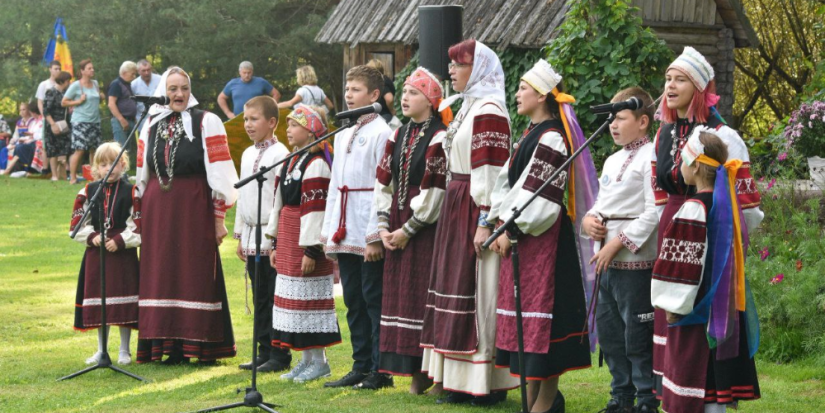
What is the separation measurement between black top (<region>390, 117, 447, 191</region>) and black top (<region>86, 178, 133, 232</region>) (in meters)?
2.38

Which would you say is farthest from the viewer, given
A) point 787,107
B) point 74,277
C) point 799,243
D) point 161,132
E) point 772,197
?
point 787,107

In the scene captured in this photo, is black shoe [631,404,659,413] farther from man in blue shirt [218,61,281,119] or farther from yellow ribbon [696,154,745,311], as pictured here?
man in blue shirt [218,61,281,119]

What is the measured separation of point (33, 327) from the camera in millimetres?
9711

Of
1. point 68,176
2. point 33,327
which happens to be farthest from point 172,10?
point 33,327

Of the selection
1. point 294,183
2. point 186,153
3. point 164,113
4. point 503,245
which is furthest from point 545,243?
point 164,113

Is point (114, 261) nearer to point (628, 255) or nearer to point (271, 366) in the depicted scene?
point (271, 366)

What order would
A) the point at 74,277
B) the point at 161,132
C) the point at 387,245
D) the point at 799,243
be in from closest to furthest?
the point at 387,245, the point at 161,132, the point at 799,243, the point at 74,277

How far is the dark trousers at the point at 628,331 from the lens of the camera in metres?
5.92

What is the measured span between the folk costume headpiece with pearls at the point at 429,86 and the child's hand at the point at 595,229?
1289 millimetres

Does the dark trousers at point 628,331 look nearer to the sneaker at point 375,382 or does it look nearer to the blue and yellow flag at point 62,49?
the sneaker at point 375,382

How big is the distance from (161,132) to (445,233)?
2.63 metres

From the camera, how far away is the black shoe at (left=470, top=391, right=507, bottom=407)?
6.48 meters

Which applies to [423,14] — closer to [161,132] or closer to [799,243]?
[161,132]

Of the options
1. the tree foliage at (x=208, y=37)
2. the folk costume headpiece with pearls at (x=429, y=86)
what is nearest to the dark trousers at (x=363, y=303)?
the folk costume headpiece with pearls at (x=429, y=86)
